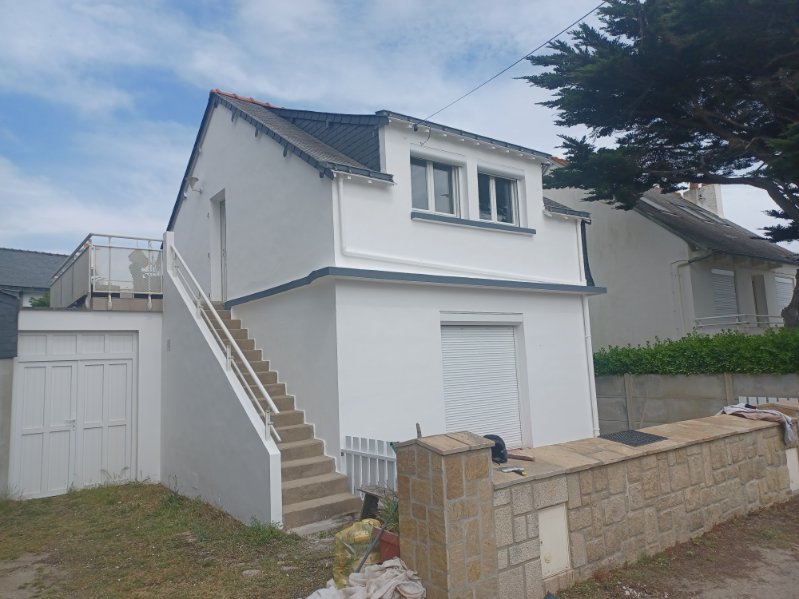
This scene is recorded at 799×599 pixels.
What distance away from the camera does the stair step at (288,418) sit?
27.0 feet

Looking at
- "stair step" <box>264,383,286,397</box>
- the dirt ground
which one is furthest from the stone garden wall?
"stair step" <box>264,383,286,397</box>

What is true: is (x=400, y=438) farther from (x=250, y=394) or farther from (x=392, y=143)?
(x=392, y=143)

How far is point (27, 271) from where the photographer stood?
2606 centimetres

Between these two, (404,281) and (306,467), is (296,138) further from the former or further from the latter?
(306,467)

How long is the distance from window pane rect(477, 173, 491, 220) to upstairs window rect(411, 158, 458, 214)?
64 centimetres

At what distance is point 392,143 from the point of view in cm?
901

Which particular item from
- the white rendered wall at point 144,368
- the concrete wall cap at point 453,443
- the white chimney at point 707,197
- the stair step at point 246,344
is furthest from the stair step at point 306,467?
the white chimney at point 707,197

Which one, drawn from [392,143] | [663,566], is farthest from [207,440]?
[663,566]

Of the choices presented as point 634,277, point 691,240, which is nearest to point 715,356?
point 691,240

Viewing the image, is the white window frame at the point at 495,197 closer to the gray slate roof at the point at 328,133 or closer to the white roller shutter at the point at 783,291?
the gray slate roof at the point at 328,133

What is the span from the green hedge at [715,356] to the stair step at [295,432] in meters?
7.42

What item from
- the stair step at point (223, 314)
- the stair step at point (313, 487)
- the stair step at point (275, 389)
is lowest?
the stair step at point (313, 487)

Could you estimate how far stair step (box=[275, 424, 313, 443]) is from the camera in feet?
26.1

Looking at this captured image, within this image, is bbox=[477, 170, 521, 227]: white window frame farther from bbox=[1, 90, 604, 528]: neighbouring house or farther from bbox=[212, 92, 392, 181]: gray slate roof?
bbox=[212, 92, 392, 181]: gray slate roof
